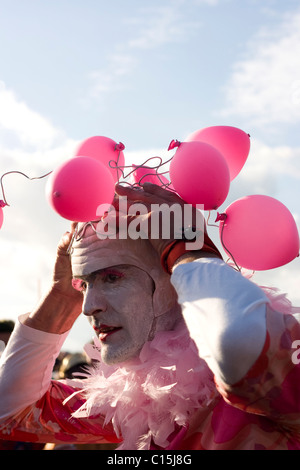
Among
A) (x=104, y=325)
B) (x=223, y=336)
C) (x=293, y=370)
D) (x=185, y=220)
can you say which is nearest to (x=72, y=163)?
(x=185, y=220)

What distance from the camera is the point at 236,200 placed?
1.99 m

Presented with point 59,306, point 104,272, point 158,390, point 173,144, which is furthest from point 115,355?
point 173,144

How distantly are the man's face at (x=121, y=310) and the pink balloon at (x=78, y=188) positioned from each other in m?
Answer: 0.29

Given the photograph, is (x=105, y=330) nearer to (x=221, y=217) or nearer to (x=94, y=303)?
(x=94, y=303)

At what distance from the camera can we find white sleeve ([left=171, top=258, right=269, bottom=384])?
132 centimetres

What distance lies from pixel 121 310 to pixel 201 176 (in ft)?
1.87

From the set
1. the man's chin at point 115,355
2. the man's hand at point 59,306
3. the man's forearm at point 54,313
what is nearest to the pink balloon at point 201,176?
the man's chin at point 115,355

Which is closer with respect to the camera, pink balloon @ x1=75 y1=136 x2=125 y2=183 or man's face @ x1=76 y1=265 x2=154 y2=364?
man's face @ x1=76 y1=265 x2=154 y2=364

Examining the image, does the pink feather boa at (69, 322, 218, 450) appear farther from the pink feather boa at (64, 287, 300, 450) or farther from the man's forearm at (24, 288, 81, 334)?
the man's forearm at (24, 288, 81, 334)

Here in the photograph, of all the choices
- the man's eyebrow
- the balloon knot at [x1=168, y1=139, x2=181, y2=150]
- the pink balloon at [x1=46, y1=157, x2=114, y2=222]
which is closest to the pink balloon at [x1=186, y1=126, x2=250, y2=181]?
the balloon knot at [x1=168, y1=139, x2=181, y2=150]

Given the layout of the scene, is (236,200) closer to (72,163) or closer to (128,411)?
(72,163)

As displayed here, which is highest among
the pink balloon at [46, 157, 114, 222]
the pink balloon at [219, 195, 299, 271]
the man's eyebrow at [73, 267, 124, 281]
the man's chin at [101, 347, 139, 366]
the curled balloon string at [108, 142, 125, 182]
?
the curled balloon string at [108, 142, 125, 182]

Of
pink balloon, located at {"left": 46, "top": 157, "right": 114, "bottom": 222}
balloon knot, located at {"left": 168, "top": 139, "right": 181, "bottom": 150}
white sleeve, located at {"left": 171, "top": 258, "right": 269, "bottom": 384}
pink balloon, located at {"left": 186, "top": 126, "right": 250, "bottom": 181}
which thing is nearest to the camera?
white sleeve, located at {"left": 171, "top": 258, "right": 269, "bottom": 384}
